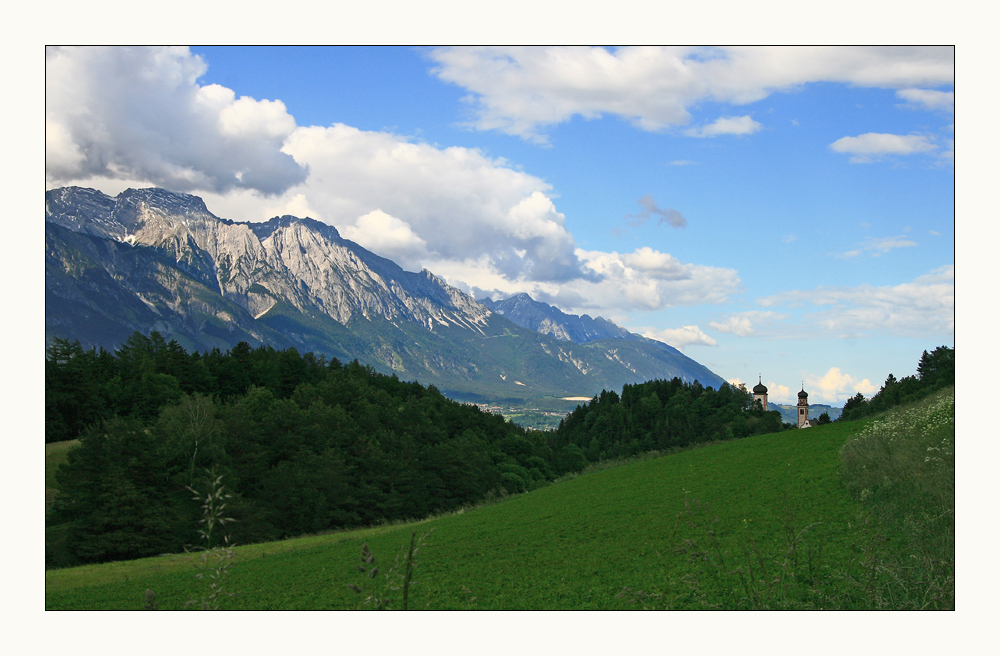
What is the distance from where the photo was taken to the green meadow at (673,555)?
32.9 feet

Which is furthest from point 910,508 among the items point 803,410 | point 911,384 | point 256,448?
point 803,410

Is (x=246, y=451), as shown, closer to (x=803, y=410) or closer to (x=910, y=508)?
(x=910, y=508)

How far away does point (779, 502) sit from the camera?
29.6 meters

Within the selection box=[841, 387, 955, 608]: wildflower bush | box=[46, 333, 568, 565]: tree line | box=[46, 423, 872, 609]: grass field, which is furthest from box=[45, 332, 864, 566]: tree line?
box=[841, 387, 955, 608]: wildflower bush

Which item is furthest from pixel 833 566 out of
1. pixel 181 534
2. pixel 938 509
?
pixel 181 534

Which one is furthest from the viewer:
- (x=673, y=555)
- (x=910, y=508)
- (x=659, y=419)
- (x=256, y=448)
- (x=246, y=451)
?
(x=659, y=419)

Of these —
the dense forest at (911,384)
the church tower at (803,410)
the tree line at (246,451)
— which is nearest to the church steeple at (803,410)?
the church tower at (803,410)

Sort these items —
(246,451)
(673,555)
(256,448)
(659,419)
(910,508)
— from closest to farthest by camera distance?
(910,508) < (673,555) < (246,451) < (256,448) < (659,419)

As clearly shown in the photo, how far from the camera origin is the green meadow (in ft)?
32.9

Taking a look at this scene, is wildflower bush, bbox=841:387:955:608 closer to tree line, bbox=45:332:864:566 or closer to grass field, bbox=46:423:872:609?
grass field, bbox=46:423:872:609

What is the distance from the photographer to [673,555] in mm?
22078
